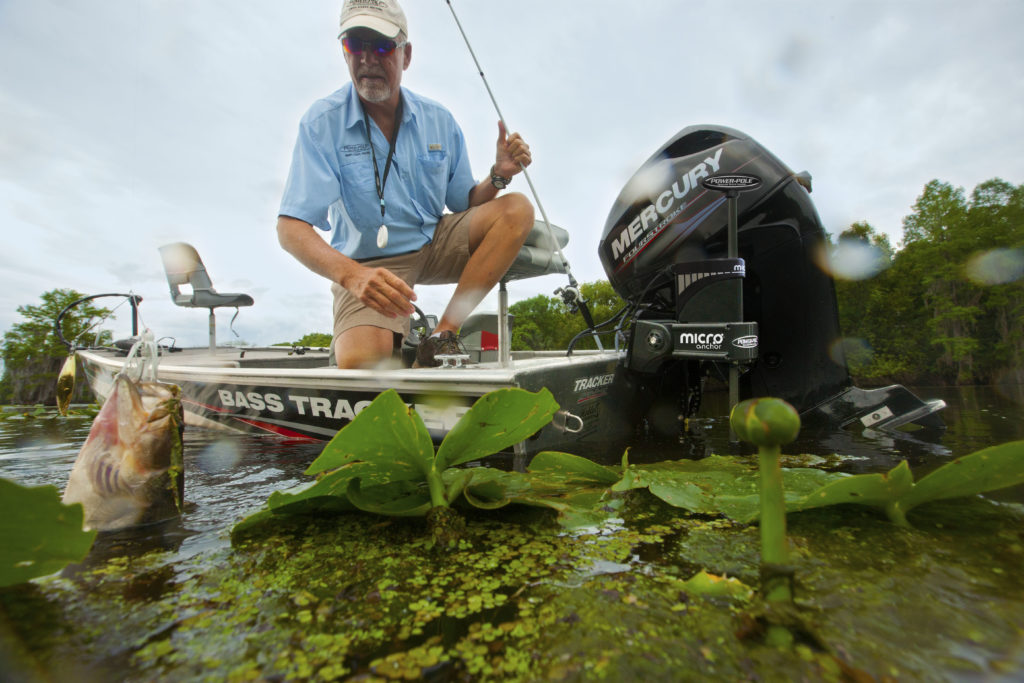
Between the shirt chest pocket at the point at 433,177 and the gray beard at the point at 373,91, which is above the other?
the gray beard at the point at 373,91

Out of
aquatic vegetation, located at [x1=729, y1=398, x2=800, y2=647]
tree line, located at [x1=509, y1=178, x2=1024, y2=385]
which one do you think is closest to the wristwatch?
aquatic vegetation, located at [x1=729, y1=398, x2=800, y2=647]

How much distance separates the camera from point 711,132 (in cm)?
219

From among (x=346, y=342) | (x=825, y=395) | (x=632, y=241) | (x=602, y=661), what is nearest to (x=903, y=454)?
(x=825, y=395)

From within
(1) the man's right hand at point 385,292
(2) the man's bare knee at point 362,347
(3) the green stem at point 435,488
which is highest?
(1) the man's right hand at point 385,292

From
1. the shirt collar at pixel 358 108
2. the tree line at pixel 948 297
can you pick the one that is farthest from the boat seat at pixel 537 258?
the tree line at pixel 948 297

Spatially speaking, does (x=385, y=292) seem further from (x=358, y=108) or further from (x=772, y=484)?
(x=772, y=484)

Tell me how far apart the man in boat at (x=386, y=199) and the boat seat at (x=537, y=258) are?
4.1 inches

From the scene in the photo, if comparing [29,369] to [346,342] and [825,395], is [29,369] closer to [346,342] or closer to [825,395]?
[346,342]

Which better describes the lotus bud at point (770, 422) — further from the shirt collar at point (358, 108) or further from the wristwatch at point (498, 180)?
the shirt collar at point (358, 108)

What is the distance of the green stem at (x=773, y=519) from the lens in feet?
1.42

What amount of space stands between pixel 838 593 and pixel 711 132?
2.13 metres

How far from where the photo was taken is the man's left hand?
7.72 ft

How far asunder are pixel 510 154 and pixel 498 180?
0.18 m

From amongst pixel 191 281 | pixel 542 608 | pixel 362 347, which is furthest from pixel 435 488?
pixel 191 281
